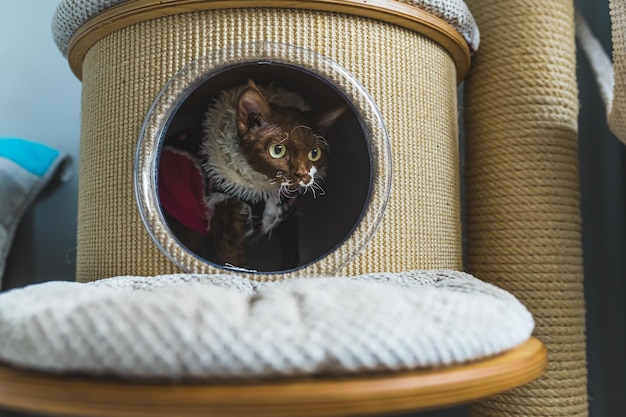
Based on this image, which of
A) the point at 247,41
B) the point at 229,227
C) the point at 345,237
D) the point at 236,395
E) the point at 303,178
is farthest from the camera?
the point at 229,227

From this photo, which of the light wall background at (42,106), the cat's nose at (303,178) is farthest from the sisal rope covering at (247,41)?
the light wall background at (42,106)

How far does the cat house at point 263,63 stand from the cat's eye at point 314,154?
355 millimetres

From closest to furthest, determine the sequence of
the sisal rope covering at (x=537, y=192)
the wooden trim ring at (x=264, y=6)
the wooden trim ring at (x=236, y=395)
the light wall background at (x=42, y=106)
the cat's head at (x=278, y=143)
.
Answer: the wooden trim ring at (x=236, y=395) → the wooden trim ring at (x=264, y=6) → the sisal rope covering at (x=537, y=192) → the cat's head at (x=278, y=143) → the light wall background at (x=42, y=106)

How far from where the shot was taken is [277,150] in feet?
4.55

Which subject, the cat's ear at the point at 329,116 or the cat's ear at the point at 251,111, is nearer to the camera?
the cat's ear at the point at 251,111

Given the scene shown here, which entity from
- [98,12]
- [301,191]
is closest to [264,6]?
[98,12]

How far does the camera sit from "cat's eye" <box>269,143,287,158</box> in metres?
1.38

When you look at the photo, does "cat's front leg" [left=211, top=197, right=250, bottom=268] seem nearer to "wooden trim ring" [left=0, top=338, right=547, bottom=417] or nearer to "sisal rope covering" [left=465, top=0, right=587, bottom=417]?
"sisal rope covering" [left=465, top=0, right=587, bottom=417]

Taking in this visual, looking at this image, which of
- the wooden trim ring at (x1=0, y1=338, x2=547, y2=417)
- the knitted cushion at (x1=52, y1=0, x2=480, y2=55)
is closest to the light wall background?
the knitted cushion at (x1=52, y1=0, x2=480, y2=55)

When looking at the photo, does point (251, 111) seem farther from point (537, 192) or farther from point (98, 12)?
point (537, 192)

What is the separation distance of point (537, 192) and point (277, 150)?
24.7 inches

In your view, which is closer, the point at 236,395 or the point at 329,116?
the point at 236,395

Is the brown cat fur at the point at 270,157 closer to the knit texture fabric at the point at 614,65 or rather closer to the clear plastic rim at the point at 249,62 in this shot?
the clear plastic rim at the point at 249,62

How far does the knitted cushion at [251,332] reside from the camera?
60 cm
